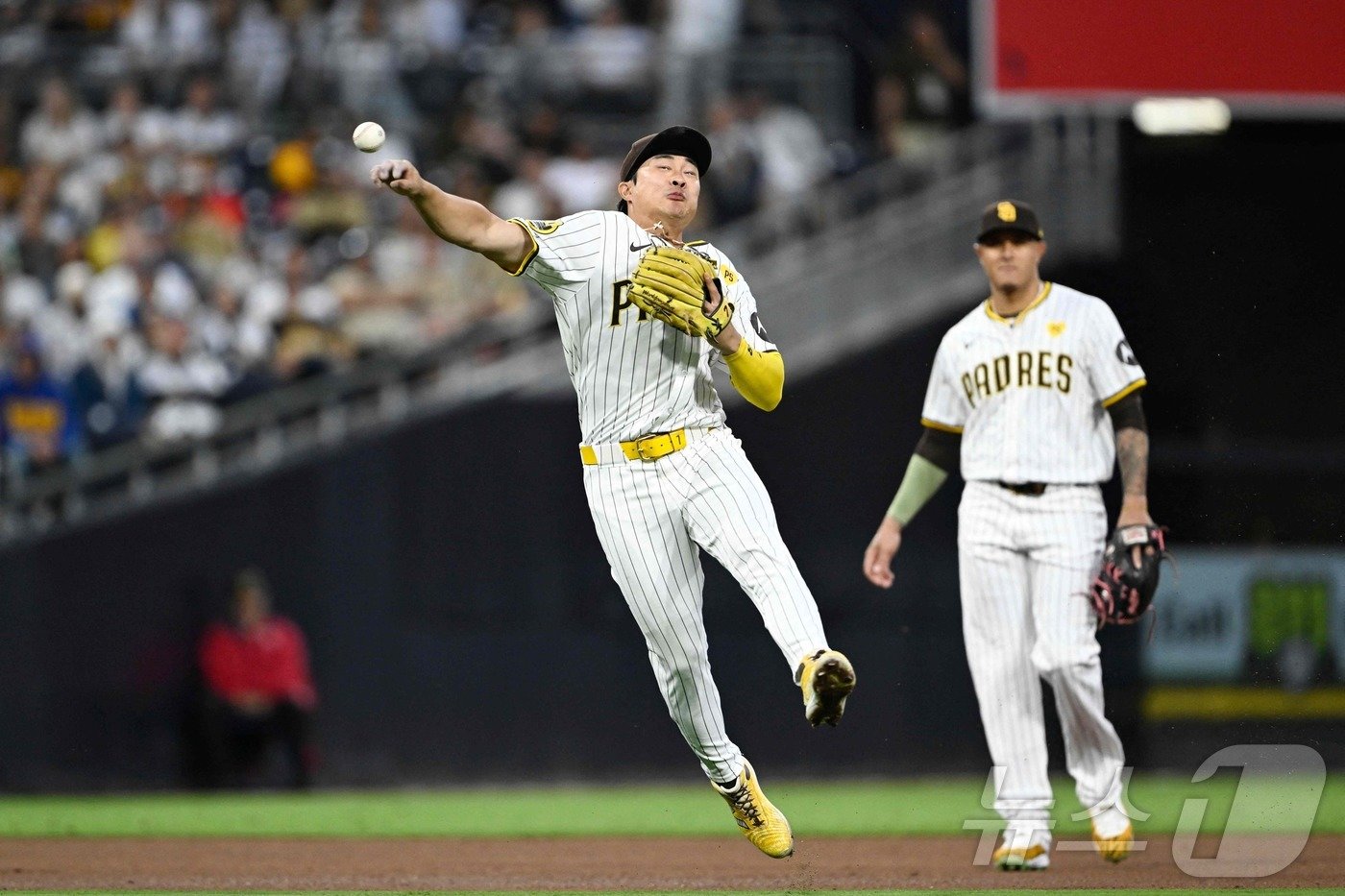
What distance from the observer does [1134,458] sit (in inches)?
252

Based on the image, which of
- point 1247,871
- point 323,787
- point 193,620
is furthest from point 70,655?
point 1247,871

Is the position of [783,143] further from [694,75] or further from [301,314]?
[301,314]

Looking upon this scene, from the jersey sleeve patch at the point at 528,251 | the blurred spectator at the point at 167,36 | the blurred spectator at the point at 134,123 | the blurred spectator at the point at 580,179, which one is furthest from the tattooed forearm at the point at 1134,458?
the blurred spectator at the point at 167,36

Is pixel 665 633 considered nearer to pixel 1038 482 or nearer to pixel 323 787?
pixel 1038 482

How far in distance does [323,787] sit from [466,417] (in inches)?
88.6

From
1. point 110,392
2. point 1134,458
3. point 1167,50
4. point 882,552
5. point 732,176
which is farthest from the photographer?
point 732,176

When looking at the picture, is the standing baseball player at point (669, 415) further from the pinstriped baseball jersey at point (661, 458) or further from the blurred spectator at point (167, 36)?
the blurred spectator at point (167, 36)

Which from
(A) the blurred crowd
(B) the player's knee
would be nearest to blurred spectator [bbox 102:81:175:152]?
(A) the blurred crowd

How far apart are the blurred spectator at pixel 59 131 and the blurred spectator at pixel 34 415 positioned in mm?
2132

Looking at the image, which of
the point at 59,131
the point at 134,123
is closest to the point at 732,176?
the point at 134,123

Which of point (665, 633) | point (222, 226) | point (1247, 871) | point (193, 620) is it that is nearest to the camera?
point (665, 633)

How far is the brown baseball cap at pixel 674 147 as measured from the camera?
18.8ft

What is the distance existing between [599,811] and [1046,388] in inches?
160

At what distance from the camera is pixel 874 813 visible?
9.24 meters
